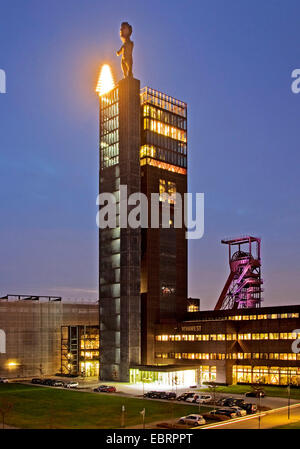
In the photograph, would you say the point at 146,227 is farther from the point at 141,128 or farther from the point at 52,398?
the point at 52,398

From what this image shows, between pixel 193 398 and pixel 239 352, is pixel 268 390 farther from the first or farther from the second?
pixel 193 398

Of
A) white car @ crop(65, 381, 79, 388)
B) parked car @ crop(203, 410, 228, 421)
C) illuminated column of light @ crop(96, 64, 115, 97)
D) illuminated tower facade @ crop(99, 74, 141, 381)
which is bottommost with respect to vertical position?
white car @ crop(65, 381, 79, 388)

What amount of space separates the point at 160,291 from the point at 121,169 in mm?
29962

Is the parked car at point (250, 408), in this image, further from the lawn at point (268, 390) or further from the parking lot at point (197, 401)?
the lawn at point (268, 390)

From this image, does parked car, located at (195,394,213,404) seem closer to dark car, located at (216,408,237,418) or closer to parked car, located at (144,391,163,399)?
parked car, located at (144,391,163,399)

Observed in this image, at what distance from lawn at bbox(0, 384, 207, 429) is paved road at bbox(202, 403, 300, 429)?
27.6 feet

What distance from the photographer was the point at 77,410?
77375 mm

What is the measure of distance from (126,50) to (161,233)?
46.9 metres

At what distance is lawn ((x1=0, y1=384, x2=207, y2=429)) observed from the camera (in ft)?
219

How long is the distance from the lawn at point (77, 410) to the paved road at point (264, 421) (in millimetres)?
8420

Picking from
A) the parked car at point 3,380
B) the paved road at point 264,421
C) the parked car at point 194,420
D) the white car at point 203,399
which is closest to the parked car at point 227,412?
the paved road at point 264,421

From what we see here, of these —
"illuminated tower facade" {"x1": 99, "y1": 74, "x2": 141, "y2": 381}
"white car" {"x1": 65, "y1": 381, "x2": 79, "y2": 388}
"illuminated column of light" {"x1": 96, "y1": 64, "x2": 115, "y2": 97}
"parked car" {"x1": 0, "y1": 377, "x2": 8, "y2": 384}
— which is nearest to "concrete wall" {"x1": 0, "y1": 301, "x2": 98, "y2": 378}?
"parked car" {"x1": 0, "y1": 377, "x2": 8, "y2": 384}

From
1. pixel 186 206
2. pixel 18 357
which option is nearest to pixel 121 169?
pixel 186 206

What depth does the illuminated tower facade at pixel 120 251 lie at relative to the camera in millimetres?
124812
